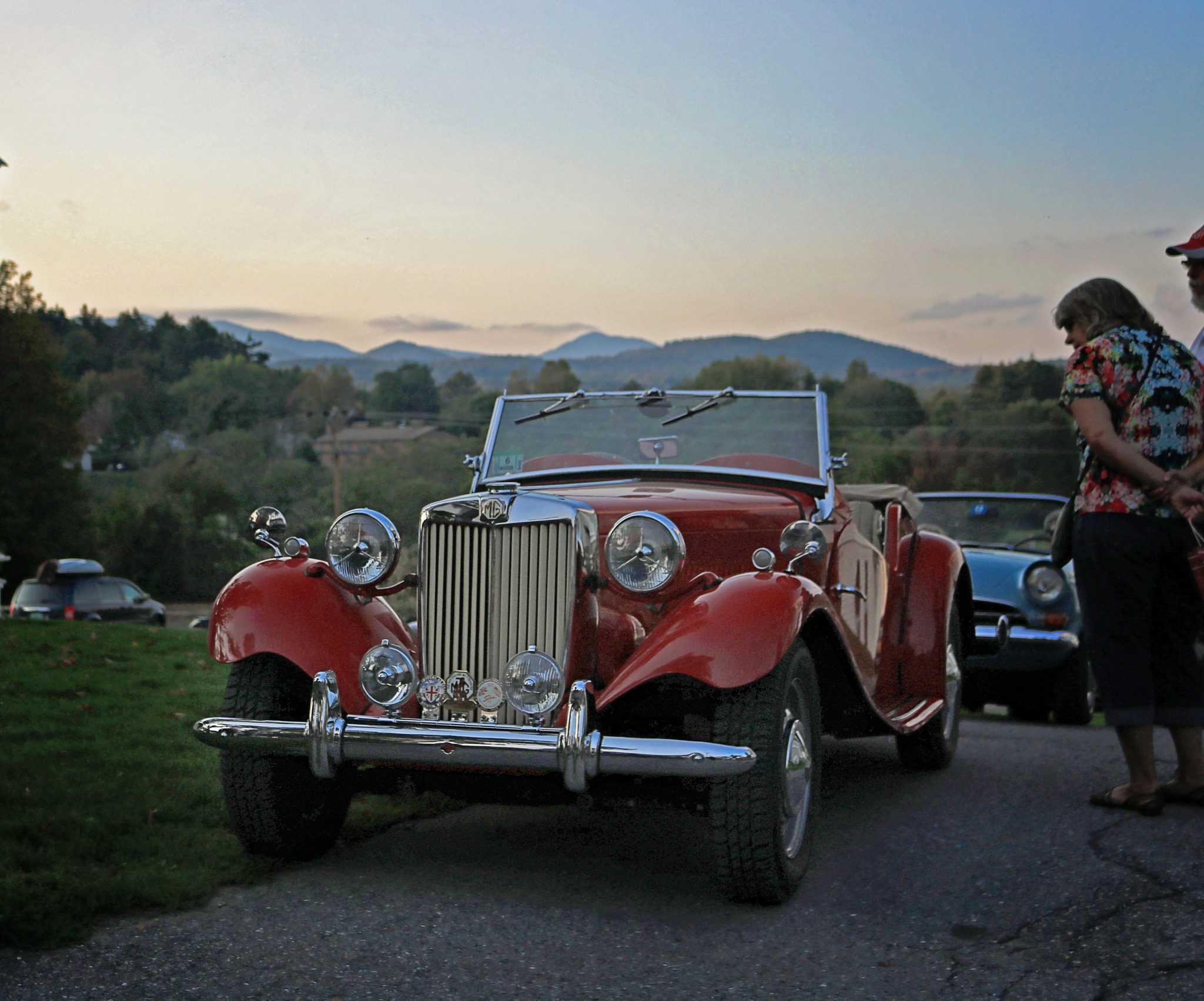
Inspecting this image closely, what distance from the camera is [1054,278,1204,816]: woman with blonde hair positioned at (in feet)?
15.6

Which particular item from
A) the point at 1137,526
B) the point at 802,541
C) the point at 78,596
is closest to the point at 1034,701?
the point at 1137,526

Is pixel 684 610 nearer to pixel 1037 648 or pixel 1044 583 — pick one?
pixel 1037 648

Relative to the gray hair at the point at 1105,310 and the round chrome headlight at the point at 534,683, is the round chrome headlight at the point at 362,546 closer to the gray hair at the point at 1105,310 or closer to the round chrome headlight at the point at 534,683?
the round chrome headlight at the point at 534,683

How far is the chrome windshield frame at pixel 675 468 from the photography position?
516 centimetres

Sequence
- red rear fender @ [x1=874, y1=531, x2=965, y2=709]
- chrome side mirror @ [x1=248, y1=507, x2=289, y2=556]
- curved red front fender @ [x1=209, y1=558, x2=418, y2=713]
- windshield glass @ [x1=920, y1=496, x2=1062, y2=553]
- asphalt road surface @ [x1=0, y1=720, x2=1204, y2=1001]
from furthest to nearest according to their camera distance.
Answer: windshield glass @ [x1=920, y1=496, x2=1062, y2=553] → red rear fender @ [x1=874, y1=531, x2=965, y2=709] → chrome side mirror @ [x1=248, y1=507, x2=289, y2=556] → curved red front fender @ [x1=209, y1=558, x2=418, y2=713] → asphalt road surface @ [x1=0, y1=720, x2=1204, y2=1001]

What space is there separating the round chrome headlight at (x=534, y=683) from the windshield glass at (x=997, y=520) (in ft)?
21.1

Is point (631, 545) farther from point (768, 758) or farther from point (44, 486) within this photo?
point (44, 486)

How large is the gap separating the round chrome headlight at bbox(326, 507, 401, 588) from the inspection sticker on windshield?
137 centimetres

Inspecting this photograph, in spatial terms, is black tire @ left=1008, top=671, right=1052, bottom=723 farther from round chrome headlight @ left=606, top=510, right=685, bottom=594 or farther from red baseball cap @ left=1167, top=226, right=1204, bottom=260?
round chrome headlight @ left=606, top=510, right=685, bottom=594

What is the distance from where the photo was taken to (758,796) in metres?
3.63

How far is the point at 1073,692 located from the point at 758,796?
604 centimetres

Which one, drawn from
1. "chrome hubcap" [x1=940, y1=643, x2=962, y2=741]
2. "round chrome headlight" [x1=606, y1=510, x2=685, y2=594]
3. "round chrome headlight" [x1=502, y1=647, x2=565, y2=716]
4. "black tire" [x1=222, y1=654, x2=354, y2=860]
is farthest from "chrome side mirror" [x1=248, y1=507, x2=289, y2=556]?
"chrome hubcap" [x1=940, y1=643, x2=962, y2=741]

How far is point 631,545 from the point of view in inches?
→ 158

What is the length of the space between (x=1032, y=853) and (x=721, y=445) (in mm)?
2066
